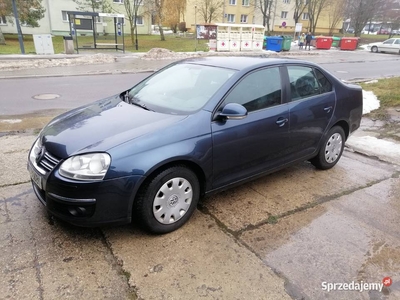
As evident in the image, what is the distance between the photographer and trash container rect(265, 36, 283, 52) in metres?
28.3

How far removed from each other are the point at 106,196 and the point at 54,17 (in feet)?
131

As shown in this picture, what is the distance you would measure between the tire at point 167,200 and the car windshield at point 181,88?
2.23 ft

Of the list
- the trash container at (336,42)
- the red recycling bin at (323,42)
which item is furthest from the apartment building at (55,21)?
the trash container at (336,42)

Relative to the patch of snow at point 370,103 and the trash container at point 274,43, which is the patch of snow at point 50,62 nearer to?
the patch of snow at point 370,103

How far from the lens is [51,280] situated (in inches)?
94.5

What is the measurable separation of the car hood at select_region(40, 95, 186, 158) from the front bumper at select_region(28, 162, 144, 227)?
265 mm

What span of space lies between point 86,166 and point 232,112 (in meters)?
1.39

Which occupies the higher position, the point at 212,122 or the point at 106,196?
the point at 212,122

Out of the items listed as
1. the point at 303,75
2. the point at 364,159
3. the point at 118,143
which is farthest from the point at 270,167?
the point at 364,159

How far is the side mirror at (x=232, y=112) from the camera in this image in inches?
121

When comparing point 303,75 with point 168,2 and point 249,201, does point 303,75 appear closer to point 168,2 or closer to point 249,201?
point 249,201

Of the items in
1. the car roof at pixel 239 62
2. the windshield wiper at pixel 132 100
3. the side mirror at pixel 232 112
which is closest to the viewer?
the side mirror at pixel 232 112

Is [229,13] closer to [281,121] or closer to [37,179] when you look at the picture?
[281,121]

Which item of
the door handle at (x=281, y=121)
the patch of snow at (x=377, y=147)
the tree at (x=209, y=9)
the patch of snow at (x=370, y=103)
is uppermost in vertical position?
the tree at (x=209, y=9)
